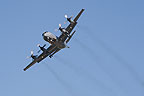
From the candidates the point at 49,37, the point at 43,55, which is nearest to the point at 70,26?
the point at 49,37

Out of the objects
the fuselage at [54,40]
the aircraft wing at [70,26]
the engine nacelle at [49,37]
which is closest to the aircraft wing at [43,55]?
the fuselage at [54,40]

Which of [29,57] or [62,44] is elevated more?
[29,57]

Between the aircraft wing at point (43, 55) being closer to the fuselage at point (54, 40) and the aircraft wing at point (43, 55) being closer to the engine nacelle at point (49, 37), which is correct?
the fuselage at point (54, 40)

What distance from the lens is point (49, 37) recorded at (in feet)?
398

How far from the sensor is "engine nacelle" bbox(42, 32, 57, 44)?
398ft

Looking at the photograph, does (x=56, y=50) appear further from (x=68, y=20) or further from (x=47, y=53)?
(x=68, y=20)

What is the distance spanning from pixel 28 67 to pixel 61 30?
20.1 m

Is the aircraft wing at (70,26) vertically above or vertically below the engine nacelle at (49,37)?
below

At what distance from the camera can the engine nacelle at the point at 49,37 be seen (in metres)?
121

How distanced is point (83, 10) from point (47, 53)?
59.6 feet

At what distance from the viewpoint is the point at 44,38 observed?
401ft

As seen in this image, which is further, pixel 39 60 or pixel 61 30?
pixel 39 60

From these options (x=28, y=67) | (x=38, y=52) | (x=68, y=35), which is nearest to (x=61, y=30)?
(x=68, y=35)

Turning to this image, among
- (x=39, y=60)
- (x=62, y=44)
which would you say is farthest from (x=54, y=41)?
(x=39, y=60)
